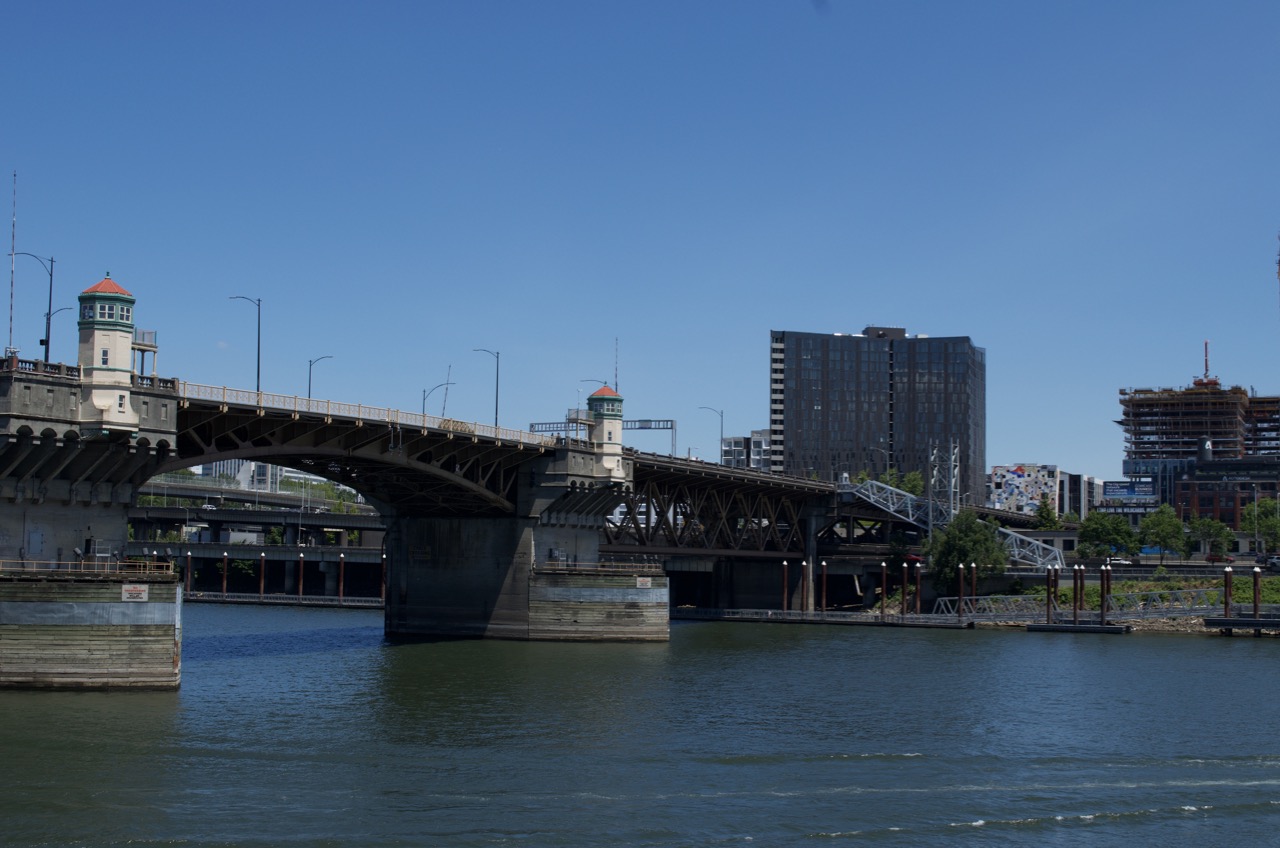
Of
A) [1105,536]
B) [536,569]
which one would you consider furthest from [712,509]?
[1105,536]

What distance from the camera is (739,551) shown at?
134m

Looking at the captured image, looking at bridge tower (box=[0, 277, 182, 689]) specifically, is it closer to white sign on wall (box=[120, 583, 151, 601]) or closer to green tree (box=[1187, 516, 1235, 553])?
white sign on wall (box=[120, 583, 151, 601])

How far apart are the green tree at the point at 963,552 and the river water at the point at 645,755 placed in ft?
161

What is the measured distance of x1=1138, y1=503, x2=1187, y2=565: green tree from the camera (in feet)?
589

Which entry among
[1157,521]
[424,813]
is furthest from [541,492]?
[1157,521]

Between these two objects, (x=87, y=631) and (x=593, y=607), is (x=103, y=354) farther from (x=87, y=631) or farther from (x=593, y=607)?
(x=593, y=607)

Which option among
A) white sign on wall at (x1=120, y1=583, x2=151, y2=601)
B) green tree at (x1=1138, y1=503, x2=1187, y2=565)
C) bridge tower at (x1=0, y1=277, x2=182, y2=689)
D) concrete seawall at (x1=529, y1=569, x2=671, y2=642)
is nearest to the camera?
bridge tower at (x1=0, y1=277, x2=182, y2=689)

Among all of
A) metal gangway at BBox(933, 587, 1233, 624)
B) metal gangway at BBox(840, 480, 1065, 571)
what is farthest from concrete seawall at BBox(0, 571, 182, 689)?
metal gangway at BBox(840, 480, 1065, 571)

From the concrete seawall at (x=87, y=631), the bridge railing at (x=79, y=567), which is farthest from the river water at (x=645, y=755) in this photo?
the bridge railing at (x=79, y=567)

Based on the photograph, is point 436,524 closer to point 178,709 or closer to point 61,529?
point 61,529

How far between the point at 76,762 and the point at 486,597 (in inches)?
2201

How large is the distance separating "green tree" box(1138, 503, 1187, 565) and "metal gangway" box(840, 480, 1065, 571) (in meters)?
34.3

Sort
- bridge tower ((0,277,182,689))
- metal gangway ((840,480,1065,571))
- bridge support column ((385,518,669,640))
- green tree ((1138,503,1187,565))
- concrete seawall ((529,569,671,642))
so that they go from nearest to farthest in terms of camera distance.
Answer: bridge tower ((0,277,182,689)) → concrete seawall ((529,569,671,642)) → bridge support column ((385,518,669,640)) → metal gangway ((840,480,1065,571)) → green tree ((1138,503,1187,565))

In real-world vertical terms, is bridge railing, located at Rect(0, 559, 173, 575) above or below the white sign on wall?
above
